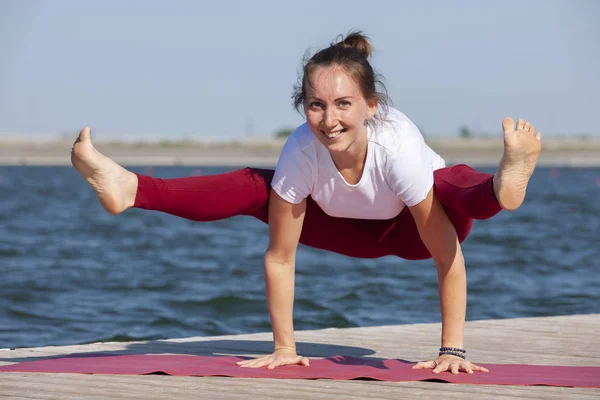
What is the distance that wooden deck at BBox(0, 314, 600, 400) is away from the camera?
396 centimetres

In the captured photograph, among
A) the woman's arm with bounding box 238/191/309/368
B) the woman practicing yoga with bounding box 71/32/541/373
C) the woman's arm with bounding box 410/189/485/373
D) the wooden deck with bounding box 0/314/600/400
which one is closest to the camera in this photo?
the wooden deck with bounding box 0/314/600/400

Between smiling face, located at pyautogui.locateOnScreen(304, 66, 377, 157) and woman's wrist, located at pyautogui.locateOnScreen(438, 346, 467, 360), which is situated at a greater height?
smiling face, located at pyautogui.locateOnScreen(304, 66, 377, 157)

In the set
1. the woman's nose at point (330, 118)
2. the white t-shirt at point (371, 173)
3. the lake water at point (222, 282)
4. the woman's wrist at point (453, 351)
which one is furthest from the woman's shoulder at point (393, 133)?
the lake water at point (222, 282)

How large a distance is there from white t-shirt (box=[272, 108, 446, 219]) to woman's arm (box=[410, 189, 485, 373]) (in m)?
0.11

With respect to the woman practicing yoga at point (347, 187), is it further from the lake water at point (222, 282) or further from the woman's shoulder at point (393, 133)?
the lake water at point (222, 282)

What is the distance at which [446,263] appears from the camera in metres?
4.63

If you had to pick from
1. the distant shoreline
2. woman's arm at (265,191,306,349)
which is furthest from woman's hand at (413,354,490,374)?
the distant shoreline

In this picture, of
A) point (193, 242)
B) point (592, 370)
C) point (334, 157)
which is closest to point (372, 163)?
point (334, 157)

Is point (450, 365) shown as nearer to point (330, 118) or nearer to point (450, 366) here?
point (450, 366)

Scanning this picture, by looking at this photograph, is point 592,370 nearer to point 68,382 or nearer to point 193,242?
point 68,382

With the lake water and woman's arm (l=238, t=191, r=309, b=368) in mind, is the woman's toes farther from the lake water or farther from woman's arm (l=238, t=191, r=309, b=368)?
the lake water

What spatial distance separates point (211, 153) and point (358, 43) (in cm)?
8854

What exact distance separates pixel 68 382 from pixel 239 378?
2.39ft

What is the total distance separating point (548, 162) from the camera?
94.4 meters
